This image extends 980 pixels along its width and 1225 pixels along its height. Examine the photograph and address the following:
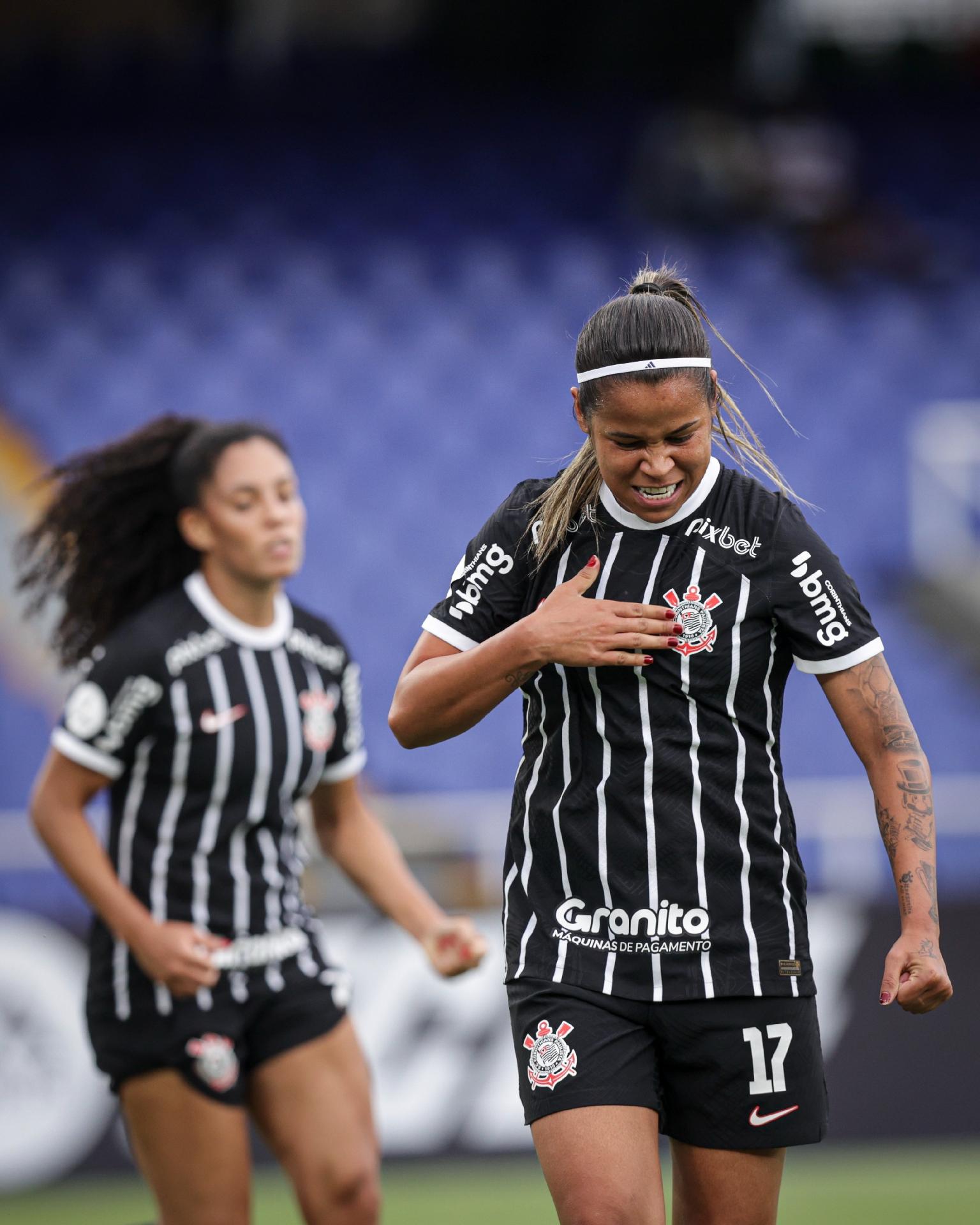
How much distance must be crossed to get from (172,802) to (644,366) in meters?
1.80

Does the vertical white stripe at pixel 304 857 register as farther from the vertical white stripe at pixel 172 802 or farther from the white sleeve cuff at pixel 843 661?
the white sleeve cuff at pixel 843 661

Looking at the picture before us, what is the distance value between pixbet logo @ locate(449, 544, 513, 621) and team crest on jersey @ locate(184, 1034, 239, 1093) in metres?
1.38

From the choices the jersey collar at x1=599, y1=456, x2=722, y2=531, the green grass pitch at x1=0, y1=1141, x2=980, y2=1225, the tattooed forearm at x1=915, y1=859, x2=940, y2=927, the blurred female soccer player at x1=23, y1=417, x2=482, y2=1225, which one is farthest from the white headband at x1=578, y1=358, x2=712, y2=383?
the green grass pitch at x1=0, y1=1141, x2=980, y2=1225

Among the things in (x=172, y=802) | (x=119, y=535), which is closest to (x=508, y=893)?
(x=172, y=802)

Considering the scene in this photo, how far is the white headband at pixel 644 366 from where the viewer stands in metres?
2.93

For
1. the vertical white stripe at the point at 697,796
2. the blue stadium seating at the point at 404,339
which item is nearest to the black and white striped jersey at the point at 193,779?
the vertical white stripe at the point at 697,796

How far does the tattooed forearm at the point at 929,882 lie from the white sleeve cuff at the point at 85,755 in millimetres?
1990

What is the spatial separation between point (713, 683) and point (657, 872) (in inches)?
13.6

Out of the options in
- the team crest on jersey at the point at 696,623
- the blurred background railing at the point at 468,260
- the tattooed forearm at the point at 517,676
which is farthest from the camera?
the blurred background railing at the point at 468,260

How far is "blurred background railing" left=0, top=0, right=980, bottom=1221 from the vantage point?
10.2 m

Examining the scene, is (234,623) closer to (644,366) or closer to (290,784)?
(290,784)

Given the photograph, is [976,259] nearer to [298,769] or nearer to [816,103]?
[816,103]

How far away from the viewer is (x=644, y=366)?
2.93 m

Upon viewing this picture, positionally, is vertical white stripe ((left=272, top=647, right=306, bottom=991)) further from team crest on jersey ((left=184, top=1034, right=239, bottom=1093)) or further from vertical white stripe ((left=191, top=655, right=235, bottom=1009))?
team crest on jersey ((left=184, top=1034, right=239, bottom=1093))
